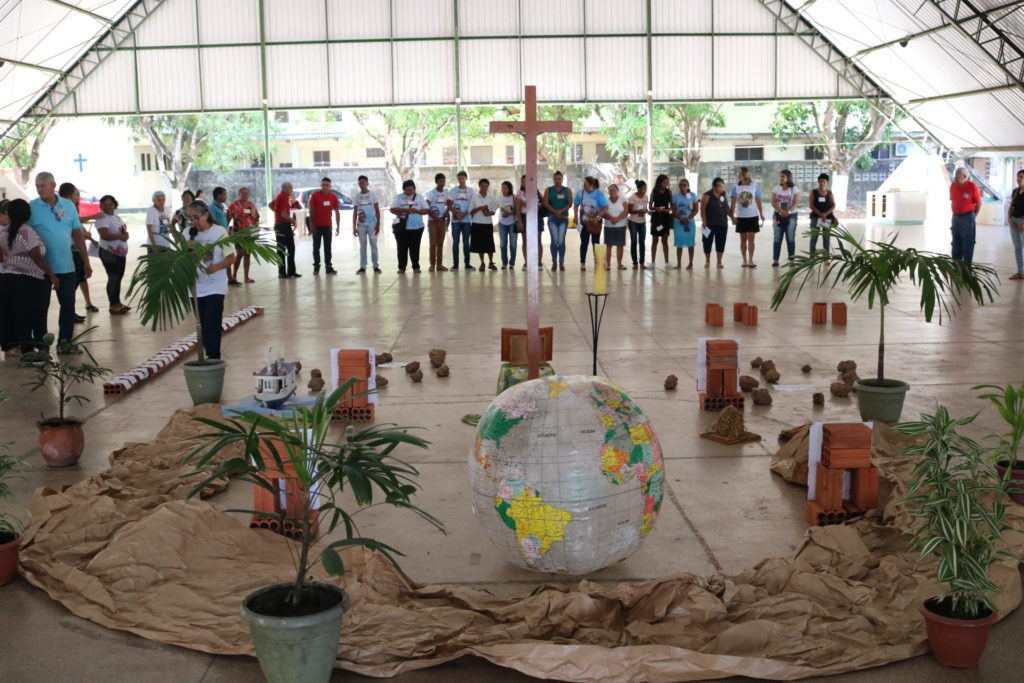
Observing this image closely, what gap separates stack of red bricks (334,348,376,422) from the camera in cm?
749

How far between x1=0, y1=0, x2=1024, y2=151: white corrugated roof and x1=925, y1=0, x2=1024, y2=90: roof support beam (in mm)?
2609

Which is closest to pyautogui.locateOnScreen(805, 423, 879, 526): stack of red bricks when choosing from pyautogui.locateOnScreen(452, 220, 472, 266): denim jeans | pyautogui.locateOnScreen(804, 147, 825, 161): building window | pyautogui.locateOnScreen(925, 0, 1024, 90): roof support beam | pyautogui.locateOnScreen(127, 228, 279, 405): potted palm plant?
pyautogui.locateOnScreen(127, 228, 279, 405): potted palm plant

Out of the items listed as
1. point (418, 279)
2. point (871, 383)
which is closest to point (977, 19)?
point (418, 279)

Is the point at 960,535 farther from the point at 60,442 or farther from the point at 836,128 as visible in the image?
the point at 836,128

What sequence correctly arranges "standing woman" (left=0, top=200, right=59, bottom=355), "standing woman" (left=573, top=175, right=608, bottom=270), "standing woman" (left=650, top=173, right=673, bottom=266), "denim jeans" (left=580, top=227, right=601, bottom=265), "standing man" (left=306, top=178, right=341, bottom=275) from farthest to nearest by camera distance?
"standing man" (left=306, top=178, right=341, bottom=275)
"denim jeans" (left=580, top=227, right=601, bottom=265)
"standing woman" (left=650, top=173, right=673, bottom=266)
"standing woman" (left=573, top=175, right=608, bottom=270)
"standing woman" (left=0, top=200, right=59, bottom=355)

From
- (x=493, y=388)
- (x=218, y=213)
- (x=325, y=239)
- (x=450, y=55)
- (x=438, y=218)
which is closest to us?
(x=493, y=388)

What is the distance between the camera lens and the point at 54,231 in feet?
34.3

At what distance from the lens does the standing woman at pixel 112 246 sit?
13769 mm

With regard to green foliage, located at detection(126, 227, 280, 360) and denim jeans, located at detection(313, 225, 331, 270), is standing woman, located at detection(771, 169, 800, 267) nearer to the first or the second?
denim jeans, located at detection(313, 225, 331, 270)

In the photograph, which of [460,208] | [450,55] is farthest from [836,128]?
[460,208]

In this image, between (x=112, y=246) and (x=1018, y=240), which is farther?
(x=1018, y=240)

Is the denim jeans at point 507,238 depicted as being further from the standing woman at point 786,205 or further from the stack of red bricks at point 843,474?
the stack of red bricks at point 843,474

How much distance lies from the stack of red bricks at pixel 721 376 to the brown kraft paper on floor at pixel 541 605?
8.45 ft

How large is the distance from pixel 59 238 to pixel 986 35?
23141 mm
